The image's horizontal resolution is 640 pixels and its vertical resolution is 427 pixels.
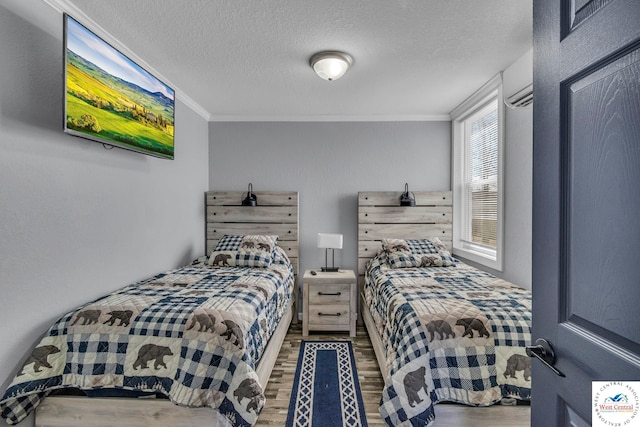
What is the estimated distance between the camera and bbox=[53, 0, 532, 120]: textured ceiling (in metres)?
1.84

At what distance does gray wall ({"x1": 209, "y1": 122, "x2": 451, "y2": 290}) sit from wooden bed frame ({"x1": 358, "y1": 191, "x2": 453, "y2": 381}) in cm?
16

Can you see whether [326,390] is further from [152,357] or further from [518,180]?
[518,180]

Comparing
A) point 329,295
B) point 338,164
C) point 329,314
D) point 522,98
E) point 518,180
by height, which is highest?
point 522,98

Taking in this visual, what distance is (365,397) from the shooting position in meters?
2.22

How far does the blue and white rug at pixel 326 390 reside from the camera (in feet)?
6.49

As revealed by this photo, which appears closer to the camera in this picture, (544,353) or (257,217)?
(544,353)

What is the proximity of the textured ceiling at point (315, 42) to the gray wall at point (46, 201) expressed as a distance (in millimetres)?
418

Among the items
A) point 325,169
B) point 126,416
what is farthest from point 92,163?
point 325,169

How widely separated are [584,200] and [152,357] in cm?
187

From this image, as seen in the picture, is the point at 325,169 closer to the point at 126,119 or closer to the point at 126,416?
the point at 126,119

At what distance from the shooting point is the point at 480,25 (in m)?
2.00

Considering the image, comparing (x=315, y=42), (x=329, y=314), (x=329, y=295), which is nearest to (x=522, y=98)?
(x=315, y=42)

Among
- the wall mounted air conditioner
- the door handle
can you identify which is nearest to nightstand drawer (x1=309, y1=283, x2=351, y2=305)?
the wall mounted air conditioner

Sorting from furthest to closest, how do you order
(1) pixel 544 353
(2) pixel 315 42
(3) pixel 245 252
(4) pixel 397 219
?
(4) pixel 397 219
(3) pixel 245 252
(2) pixel 315 42
(1) pixel 544 353
